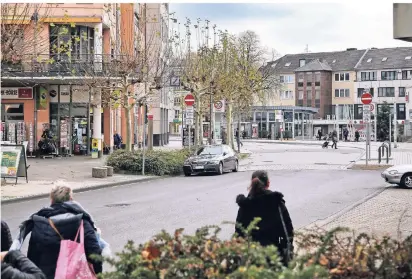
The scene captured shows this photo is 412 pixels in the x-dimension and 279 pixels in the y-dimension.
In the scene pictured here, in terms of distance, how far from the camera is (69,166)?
31234mm

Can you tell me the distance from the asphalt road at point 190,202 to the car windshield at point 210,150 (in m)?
2.24

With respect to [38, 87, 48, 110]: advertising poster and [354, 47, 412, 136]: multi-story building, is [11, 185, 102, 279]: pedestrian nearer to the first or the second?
[38, 87, 48, 110]: advertising poster

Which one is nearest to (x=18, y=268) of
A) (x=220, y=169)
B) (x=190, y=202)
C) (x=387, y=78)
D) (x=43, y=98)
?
(x=190, y=202)

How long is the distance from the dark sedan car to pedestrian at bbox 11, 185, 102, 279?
23.4 metres

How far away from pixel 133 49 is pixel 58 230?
3062cm

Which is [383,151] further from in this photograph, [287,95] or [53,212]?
[287,95]

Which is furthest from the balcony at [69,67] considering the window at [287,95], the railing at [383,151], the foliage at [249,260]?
the window at [287,95]

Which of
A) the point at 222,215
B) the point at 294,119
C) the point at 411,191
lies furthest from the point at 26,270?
the point at 294,119

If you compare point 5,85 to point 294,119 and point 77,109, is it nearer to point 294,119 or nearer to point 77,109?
point 77,109

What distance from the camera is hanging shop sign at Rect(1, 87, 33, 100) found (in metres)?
38.0

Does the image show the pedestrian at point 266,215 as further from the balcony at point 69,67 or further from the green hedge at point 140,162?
the balcony at point 69,67

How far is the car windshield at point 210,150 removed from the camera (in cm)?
3048

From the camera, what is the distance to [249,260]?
3.86 m

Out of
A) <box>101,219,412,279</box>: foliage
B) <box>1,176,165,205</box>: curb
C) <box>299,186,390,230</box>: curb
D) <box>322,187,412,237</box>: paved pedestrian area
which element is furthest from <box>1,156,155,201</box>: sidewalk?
<box>101,219,412,279</box>: foliage
